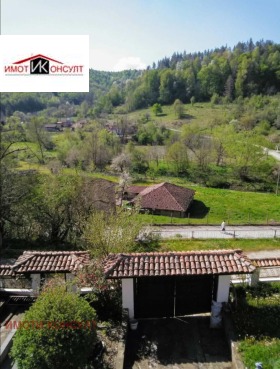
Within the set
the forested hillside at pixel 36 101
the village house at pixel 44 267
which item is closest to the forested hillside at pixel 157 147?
the forested hillside at pixel 36 101

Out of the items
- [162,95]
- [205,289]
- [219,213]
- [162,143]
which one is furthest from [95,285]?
[162,95]

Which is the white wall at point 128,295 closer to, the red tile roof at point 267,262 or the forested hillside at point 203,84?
the red tile roof at point 267,262

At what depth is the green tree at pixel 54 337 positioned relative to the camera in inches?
320

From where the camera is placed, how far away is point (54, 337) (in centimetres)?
820

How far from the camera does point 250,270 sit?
10.5 metres

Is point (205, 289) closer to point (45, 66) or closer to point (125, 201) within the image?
point (45, 66)

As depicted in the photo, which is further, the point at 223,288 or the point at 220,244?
the point at 220,244

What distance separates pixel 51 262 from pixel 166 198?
24.4 metres

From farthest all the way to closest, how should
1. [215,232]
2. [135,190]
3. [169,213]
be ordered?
[135,190]
[169,213]
[215,232]

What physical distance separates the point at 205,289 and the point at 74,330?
4.90 metres

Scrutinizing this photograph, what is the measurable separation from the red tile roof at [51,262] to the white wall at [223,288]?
4503mm

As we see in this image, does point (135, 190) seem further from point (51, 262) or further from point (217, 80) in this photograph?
point (217, 80)

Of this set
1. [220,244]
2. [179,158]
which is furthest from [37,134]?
[220,244]

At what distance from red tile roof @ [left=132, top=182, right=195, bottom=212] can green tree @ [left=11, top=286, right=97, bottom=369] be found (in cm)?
2513
